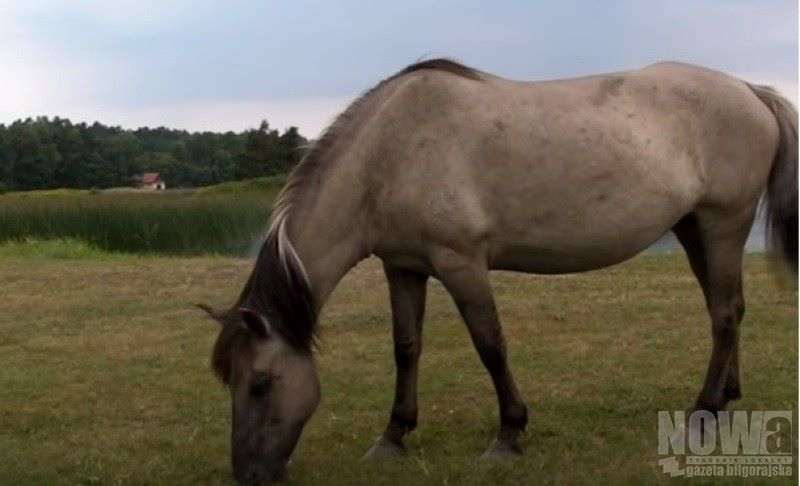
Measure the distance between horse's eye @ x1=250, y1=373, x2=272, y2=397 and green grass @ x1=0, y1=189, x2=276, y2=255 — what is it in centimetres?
1194

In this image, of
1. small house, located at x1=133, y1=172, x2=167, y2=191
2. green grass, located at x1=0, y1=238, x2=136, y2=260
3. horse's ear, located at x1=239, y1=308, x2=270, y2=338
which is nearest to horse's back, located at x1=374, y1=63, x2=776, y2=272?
horse's ear, located at x1=239, y1=308, x2=270, y2=338

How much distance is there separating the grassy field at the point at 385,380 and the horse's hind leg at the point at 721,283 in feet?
1.21

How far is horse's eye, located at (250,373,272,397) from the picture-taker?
14.0ft

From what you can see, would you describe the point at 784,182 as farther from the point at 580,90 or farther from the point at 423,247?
the point at 423,247

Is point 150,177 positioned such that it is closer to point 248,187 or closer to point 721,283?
point 248,187

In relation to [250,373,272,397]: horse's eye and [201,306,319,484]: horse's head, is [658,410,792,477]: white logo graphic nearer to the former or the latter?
[201,306,319,484]: horse's head

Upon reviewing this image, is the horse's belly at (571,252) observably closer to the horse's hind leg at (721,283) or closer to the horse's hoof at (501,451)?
the horse's hind leg at (721,283)

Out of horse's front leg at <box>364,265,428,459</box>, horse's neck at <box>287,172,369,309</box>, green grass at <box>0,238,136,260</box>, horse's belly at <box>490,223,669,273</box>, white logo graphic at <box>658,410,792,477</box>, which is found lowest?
green grass at <box>0,238,136,260</box>

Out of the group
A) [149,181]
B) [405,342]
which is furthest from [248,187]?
[405,342]

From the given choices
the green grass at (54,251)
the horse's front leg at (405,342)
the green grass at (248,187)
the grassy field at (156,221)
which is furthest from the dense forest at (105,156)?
the horse's front leg at (405,342)

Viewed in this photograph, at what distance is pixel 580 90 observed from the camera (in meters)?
5.02

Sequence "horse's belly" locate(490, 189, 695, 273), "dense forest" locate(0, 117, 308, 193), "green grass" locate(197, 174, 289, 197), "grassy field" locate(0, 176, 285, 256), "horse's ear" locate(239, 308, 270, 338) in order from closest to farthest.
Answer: "horse's ear" locate(239, 308, 270, 338) → "horse's belly" locate(490, 189, 695, 273) → "grassy field" locate(0, 176, 285, 256) → "green grass" locate(197, 174, 289, 197) → "dense forest" locate(0, 117, 308, 193)

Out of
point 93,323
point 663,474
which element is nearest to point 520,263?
point 663,474

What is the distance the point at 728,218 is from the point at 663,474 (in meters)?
1.46
